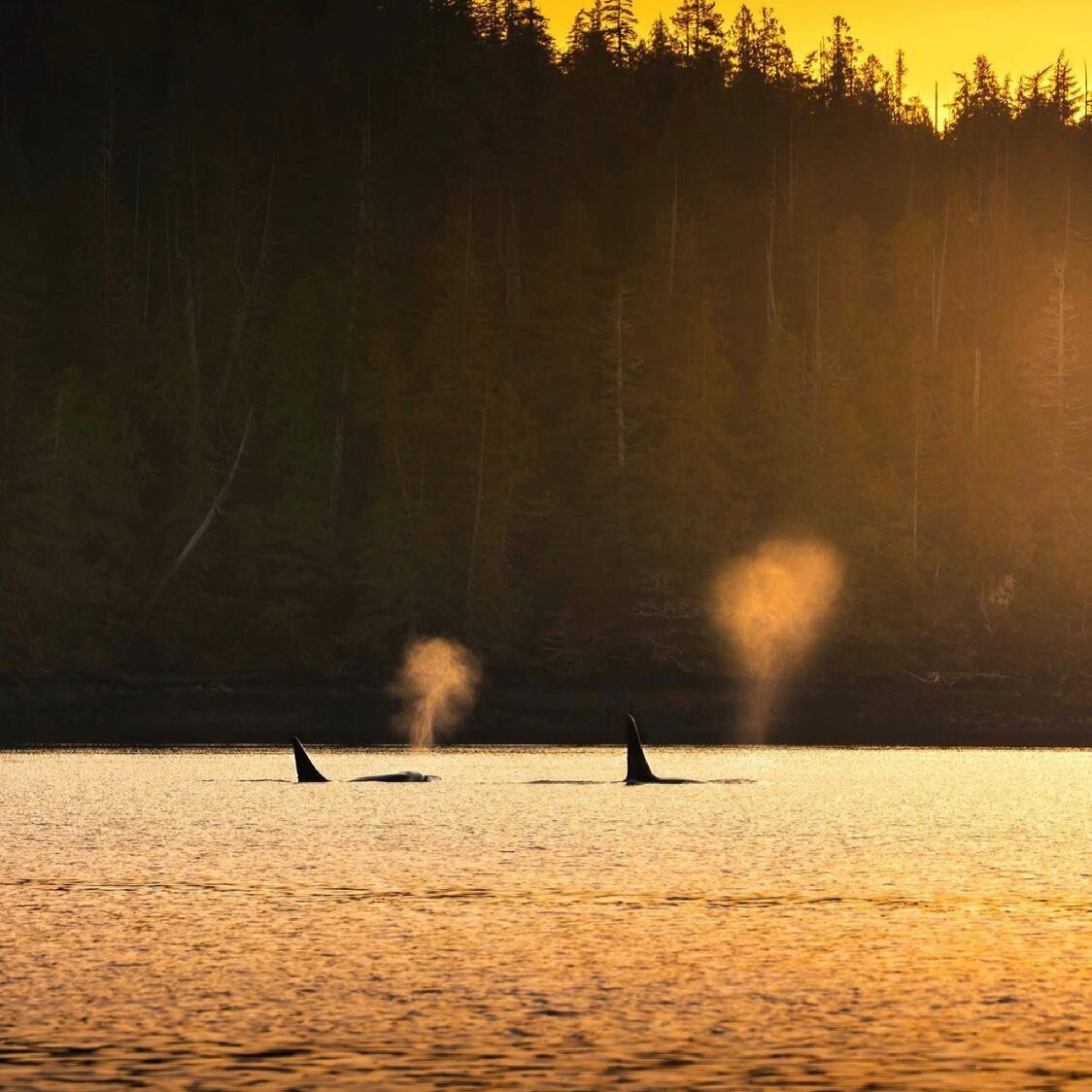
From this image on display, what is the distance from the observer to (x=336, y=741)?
90.6 meters

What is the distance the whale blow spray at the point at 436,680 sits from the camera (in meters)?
111

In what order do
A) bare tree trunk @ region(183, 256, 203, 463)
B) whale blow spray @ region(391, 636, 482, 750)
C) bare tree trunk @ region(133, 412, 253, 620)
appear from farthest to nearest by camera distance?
bare tree trunk @ region(183, 256, 203, 463)
bare tree trunk @ region(133, 412, 253, 620)
whale blow spray @ region(391, 636, 482, 750)

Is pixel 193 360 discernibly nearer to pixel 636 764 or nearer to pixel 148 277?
pixel 148 277

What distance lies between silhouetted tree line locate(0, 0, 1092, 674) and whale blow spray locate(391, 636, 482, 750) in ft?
4.56

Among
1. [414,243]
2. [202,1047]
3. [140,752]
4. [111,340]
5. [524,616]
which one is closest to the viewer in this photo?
[202,1047]

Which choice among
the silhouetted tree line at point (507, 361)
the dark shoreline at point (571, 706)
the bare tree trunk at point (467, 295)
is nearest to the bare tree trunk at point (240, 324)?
the silhouetted tree line at point (507, 361)

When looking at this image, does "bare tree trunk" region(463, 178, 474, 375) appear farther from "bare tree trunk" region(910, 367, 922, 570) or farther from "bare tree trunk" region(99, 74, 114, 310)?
"bare tree trunk" region(910, 367, 922, 570)

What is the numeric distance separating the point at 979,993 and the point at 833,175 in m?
154

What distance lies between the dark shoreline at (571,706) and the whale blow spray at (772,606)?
1.61 metres

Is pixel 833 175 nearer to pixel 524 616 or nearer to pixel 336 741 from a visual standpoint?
pixel 524 616

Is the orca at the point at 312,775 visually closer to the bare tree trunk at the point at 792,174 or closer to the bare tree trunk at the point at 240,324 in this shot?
the bare tree trunk at the point at 240,324

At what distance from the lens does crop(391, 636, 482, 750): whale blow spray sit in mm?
111062

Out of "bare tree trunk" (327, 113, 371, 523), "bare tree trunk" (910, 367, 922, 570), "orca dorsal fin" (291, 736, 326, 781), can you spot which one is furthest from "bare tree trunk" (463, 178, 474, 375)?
"orca dorsal fin" (291, 736, 326, 781)

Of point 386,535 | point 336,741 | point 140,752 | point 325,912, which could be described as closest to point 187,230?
point 386,535
